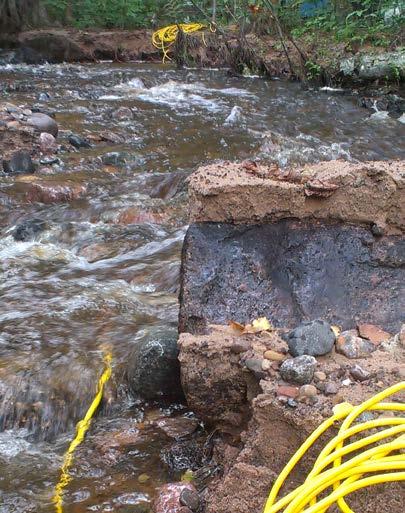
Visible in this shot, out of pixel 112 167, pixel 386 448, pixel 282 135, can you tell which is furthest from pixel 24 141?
pixel 386 448

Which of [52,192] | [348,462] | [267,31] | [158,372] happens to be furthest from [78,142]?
[267,31]

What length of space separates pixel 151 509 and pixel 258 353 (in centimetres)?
65

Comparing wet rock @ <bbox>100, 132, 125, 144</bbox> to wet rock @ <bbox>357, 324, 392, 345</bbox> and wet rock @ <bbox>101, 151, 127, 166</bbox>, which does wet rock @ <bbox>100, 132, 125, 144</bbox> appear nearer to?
wet rock @ <bbox>101, 151, 127, 166</bbox>

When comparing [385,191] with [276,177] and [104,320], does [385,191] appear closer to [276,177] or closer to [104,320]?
[276,177]

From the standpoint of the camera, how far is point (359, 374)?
2.07 metres

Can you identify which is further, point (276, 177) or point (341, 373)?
point (276, 177)

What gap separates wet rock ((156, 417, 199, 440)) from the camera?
9.02 ft

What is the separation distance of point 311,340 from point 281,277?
72 centimetres

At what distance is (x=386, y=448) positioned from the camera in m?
1.75

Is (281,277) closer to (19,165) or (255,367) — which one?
(255,367)

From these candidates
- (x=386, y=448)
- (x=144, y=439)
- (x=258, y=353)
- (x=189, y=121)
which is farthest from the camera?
(x=189, y=121)

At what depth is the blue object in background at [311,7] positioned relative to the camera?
1545cm

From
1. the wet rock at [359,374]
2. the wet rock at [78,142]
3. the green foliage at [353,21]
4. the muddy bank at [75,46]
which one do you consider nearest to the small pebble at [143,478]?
the wet rock at [359,374]

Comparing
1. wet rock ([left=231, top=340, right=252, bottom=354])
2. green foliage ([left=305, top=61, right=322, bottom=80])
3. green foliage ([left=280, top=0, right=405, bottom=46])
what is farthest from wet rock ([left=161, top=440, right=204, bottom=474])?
green foliage ([left=280, top=0, right=405, bottom=46])
